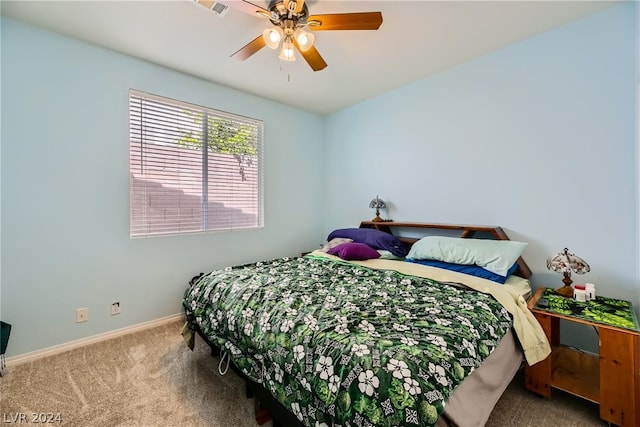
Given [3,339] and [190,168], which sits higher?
[190,168]

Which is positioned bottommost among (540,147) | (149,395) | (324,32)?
(149,395)

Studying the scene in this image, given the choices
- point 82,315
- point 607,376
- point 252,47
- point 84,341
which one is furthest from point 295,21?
point 84,341

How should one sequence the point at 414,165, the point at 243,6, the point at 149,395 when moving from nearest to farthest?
the point at 243,6
the point at 149,395
the point at 414,165

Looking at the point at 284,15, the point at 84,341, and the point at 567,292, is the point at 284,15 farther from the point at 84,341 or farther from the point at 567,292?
the point at 84,341

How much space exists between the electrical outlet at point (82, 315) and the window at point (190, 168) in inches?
29.2

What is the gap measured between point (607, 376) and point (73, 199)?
3.94 m

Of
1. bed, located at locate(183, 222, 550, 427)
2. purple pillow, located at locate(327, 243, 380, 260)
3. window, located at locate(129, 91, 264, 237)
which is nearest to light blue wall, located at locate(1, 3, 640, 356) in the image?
window, located at locate(129, 91, 264, 237)

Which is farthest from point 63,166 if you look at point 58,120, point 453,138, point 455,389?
point 453,138

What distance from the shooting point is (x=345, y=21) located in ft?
5.51

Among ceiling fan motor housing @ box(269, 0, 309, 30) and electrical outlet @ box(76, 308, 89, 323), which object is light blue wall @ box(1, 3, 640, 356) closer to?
electrical outlet @ box(76, 308, 89, 323)

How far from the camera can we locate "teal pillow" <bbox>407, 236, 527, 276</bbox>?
6.76ft

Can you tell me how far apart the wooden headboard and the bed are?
2 centimetres

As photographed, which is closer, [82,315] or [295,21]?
[295,21]

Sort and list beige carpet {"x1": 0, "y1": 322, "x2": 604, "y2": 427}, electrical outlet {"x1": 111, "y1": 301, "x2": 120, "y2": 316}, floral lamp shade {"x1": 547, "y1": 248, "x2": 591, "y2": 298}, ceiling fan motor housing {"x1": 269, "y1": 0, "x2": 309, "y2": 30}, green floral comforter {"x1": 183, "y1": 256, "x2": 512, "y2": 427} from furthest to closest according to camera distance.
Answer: electrical outlet {"x1": 111, "y1": 301, "x2": 120, "y2": 316}
floral lamp shade {"x1": 547, "y1": 248, "x2": 591, "y2": 298}
ceiling fan motor housing {"x1": 269, "y1": 0, "x2": 309, "y2": 30}
beige carpet {"x1": 0, "y1": 322, "x2": 604, "y2": 427}
green floral comforter {"x1": 183, "y1": 256, "x2": 512, "y2": 427}
